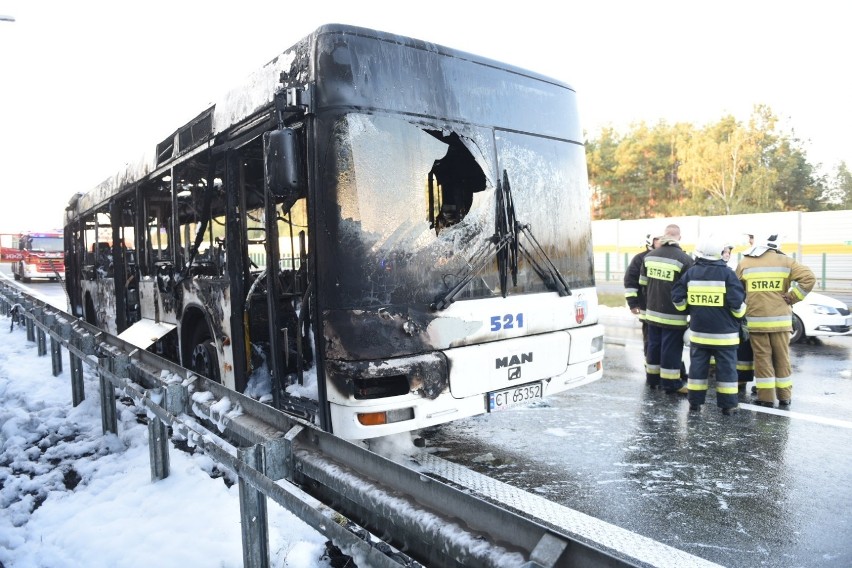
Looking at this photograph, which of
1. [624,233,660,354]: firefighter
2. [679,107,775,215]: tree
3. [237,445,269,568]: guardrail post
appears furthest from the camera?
[679,107,775,215]: tree

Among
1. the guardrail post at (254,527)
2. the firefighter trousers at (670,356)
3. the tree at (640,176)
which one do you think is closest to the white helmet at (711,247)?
the firefighter trousers at (670,356)

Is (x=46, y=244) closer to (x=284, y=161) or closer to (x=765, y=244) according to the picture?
(x=284, y=161)

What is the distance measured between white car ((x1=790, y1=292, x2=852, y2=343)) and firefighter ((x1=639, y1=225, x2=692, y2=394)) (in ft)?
11.7

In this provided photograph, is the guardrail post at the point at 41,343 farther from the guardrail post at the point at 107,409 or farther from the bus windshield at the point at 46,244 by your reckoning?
the bus windshield at the point at 46,244

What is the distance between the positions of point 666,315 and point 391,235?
3.79 metres

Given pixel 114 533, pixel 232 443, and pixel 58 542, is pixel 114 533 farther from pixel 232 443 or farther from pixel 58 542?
pixel 232 443

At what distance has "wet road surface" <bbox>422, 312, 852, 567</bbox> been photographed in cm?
343

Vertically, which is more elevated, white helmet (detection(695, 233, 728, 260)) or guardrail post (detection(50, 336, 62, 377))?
white helmet (detection(695, 233, 728, 260))

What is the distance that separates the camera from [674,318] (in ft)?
21.1

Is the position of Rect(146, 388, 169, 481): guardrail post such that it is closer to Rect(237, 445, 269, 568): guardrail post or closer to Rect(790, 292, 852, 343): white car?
Rect(237, 445, 269, 568): guardrail post

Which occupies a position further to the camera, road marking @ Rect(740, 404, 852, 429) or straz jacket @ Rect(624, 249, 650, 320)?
straz jacket @ Rect(624, 249, 650, 320)

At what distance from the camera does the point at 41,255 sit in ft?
92.2

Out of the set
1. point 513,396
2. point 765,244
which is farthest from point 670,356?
point 513,396

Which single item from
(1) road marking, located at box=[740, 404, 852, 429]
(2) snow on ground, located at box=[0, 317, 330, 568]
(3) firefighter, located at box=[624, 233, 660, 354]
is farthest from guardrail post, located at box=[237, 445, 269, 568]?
(3) firefighter, located at box=[624, 233, 660, 354]
